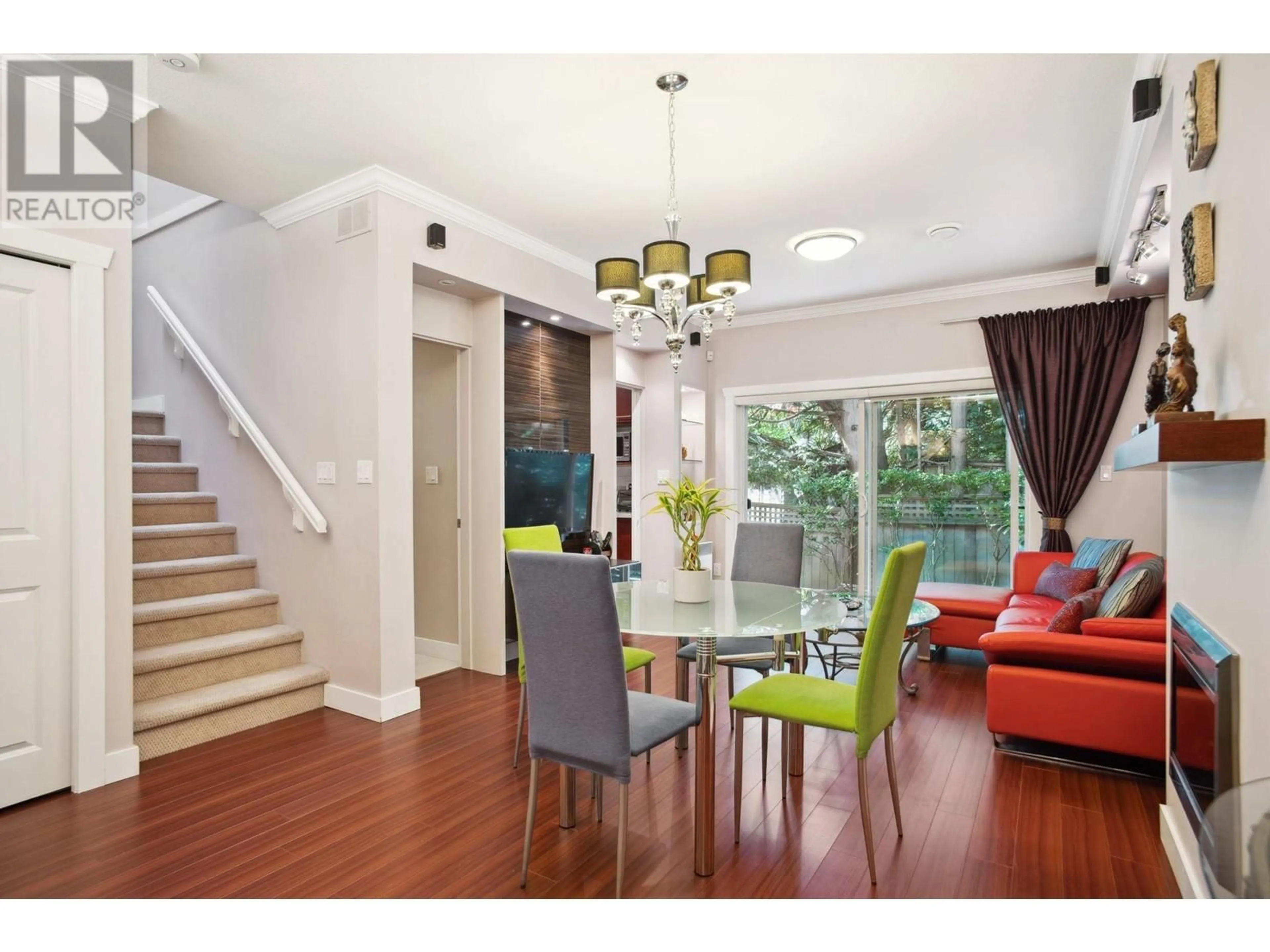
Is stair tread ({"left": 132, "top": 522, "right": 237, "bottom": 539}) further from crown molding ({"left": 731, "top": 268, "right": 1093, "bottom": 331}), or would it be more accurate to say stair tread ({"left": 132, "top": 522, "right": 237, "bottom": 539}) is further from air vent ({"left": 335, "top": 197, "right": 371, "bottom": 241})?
crown molding ({"left": 731, "top": 268, "right": 1093, "bottom": 331})

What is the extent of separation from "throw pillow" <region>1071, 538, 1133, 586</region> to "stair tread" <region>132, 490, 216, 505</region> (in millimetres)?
5441

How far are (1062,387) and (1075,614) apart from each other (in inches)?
99.0

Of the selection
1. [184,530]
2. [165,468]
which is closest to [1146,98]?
[184,530]

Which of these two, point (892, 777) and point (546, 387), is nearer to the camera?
point (892, 777)

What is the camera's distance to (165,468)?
165 inches

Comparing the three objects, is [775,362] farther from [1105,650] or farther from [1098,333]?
→ [1105,650]

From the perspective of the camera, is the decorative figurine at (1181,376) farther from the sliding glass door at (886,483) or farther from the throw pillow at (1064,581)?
A: the sliding glass door at (886,483)

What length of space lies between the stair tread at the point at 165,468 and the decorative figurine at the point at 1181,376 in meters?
4.90

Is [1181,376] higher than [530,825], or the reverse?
[1181,376]

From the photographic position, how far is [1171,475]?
2295mm

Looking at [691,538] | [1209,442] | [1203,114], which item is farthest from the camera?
[691,538]

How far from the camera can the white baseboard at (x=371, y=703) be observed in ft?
11.2

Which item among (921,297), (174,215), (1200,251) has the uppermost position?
(174,215)

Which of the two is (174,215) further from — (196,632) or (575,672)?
(575,672)
